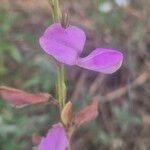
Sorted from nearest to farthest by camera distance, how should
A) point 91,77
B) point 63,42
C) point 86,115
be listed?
1. point 63,42
2. point 86,115
3. point 91,77

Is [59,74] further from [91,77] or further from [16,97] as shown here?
[91,77]

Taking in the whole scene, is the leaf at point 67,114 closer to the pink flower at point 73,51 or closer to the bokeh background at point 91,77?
the pink flower at point 73,51

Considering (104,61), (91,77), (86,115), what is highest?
(104,61)

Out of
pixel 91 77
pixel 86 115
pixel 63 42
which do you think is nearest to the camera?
pixel 63 42

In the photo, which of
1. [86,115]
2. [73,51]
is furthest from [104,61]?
[86,115]

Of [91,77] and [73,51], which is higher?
[73,51]

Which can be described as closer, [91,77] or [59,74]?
[59,74]

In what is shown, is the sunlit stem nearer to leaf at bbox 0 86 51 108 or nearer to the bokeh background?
leaf at bbox 0 86 51 108

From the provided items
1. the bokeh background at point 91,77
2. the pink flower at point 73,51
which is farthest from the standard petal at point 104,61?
the bokeh background at point 91,77
